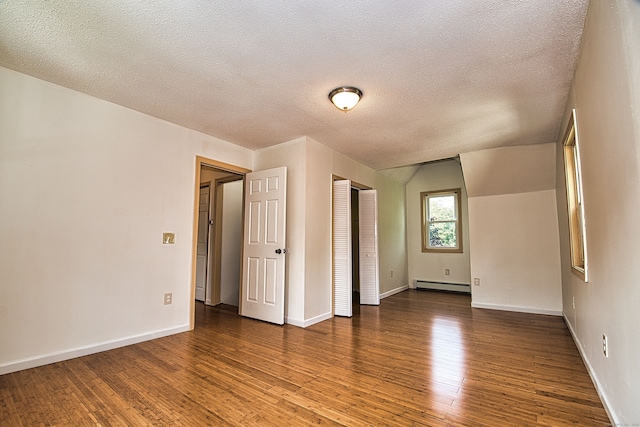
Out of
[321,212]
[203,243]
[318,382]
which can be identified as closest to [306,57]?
[321,212]

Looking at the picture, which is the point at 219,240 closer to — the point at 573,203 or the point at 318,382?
the point at 318,382

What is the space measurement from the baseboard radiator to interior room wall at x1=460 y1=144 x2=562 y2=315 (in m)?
1.26

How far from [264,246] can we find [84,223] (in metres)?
1.93

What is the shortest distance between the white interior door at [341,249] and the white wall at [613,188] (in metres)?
2.66

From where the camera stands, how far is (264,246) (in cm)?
398

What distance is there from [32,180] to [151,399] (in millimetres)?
2039

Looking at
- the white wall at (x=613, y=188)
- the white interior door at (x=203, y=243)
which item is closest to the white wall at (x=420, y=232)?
the white wall at (x=613, y=188)

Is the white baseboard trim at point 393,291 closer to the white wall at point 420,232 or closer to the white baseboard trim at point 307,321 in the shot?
the white wall at point 420,232

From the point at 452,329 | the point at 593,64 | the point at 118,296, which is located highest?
the point at 593,64

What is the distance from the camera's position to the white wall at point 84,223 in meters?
2.37

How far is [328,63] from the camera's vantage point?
2.26 metres

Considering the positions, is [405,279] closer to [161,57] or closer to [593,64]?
[593,64]

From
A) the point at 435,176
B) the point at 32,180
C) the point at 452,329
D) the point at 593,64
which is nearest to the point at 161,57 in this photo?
the point at 32,180

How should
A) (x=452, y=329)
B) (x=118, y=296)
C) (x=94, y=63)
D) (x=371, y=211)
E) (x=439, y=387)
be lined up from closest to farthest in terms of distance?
(x=439, y=387)
(x=94, y=63)
(x=118, y=296)
(x=452, y=329)
(x=371, y=211)
